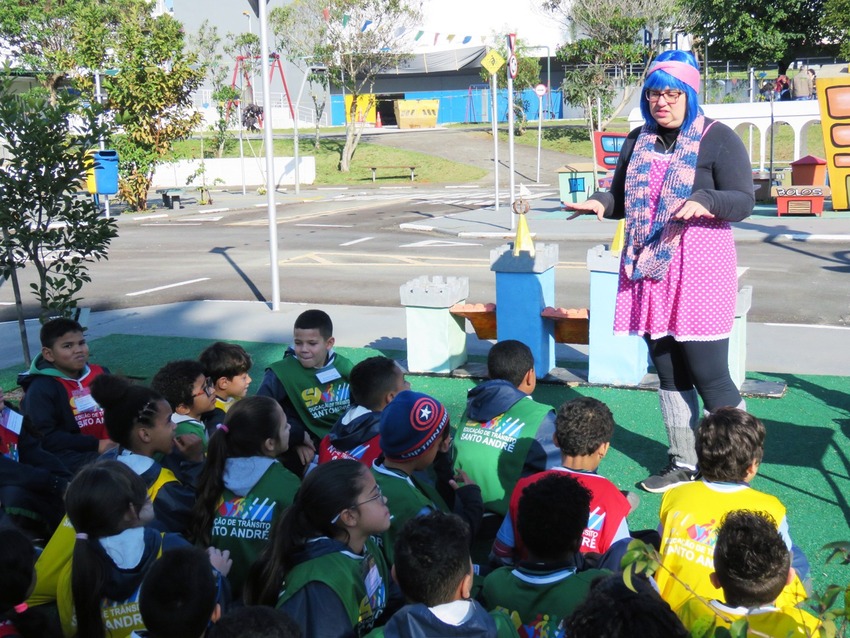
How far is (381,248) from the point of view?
17.0 m

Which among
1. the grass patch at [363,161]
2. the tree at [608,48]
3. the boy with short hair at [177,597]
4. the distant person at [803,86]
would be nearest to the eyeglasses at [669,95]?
the boy with short hair at [177,597]

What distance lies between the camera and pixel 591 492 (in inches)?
128

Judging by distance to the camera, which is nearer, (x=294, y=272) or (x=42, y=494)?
(x=42, y=494)

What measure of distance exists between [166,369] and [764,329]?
620cm

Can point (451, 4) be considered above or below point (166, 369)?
above

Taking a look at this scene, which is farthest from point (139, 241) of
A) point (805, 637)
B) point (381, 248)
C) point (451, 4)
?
point (451, 4)

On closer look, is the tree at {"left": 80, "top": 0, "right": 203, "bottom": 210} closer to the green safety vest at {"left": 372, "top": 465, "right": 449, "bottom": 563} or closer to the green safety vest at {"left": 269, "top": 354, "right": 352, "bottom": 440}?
the green safety vest at {"left": 269, "top": 354, "right": 352, "bottom": 440}

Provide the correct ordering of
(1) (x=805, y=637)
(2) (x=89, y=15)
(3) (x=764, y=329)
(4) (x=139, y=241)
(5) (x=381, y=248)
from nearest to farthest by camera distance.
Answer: (1) (x=805, y=637)
(3) (x=764, y=329)
(5) (x=381, y=248)
(4) (x=139, y=241)
(2) (x=89, y=15)

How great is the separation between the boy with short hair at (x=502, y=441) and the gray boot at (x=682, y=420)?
29.6 inches

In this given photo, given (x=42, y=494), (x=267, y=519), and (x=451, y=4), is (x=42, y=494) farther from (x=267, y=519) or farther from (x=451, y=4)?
(x=451, y=4)

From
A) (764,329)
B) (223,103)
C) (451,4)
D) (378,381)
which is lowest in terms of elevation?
(764,329)

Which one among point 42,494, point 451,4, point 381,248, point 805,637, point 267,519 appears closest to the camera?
point 805,637

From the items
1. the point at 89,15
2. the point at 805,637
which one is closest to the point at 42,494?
the point at 805,637

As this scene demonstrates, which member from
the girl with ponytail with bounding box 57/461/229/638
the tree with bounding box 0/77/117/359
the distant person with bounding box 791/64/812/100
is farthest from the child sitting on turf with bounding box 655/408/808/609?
the distant person with bounding box 791/64/812/100
